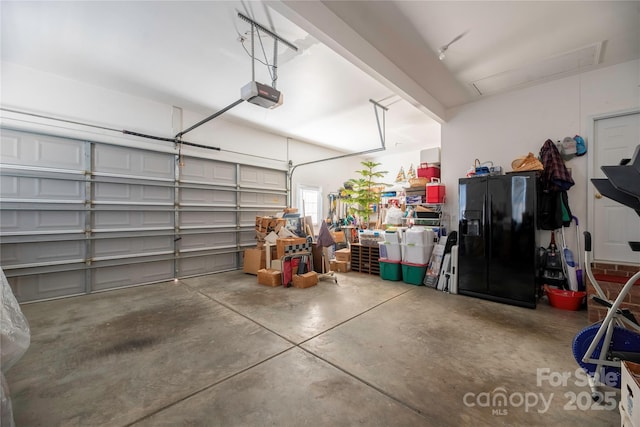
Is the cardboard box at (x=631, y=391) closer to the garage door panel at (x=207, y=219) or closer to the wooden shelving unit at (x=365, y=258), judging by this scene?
the wooden shelving unit at (x=365, y=258)

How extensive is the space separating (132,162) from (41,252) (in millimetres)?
1917

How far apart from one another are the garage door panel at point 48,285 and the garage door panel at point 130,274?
0.21m

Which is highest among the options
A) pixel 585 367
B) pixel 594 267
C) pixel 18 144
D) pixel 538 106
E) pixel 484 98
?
pixel 484 98

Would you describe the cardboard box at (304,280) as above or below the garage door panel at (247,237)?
below

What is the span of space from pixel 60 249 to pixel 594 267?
8012mm

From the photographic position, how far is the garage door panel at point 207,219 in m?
5.24

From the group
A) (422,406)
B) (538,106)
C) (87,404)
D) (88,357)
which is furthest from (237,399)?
(538,106)

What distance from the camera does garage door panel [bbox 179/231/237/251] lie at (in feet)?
17.2

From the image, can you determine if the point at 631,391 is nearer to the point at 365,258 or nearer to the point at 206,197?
the point at 365,258

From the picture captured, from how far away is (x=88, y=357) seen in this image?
229cm

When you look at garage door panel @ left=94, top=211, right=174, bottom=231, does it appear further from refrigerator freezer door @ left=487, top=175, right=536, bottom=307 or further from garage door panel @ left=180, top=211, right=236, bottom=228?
refrigerator freezer door @ left=487, top=175, right=536, bottom=307

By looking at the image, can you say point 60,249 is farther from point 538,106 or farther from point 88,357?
point 538,106

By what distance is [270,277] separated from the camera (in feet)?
14.9

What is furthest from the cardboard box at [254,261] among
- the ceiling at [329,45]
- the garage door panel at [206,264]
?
the ceiling at [329,45]
